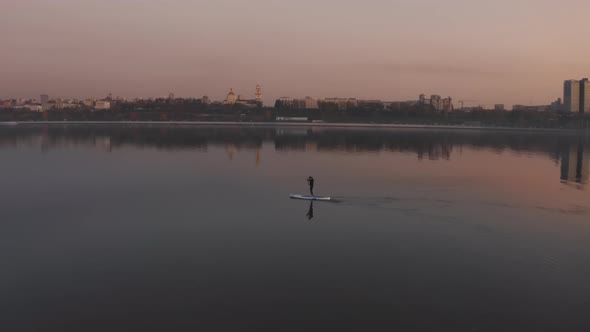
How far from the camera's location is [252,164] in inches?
1959

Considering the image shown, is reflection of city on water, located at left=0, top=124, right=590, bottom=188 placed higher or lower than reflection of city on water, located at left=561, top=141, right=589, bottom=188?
higher

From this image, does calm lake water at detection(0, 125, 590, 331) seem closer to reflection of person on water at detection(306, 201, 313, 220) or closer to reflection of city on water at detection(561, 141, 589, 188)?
reflection of person on water at detection(306, 201, 313, 220)

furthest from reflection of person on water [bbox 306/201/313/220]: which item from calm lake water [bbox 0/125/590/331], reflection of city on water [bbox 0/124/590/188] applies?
reflection of city on water [bbox 0/124/590/188]

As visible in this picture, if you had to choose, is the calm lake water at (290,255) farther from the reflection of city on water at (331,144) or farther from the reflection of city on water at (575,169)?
the reflection of city on water at (331,144)

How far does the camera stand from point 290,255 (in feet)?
61.3

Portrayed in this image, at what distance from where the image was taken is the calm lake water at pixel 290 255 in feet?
44.2

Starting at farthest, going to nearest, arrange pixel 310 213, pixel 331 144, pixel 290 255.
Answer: pixel 331 144, pixel 310 213, pixel 290 255

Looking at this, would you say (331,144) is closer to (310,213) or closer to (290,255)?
(310,213)

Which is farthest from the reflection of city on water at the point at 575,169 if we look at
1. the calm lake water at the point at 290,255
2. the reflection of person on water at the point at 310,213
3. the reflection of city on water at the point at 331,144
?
the reflection of person on water at the point at 310,213

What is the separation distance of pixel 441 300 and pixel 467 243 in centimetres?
690

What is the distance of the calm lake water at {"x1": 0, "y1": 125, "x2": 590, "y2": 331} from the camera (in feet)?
44.2

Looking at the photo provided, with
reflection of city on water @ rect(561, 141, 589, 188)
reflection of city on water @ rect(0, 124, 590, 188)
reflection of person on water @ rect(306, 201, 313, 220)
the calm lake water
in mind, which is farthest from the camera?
reflection of city on water @ rect(0, 124, 590, 188)

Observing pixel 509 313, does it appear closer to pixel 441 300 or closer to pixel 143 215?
pixel 441 300

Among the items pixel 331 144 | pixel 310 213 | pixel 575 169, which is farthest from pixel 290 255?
pixel 331 144
